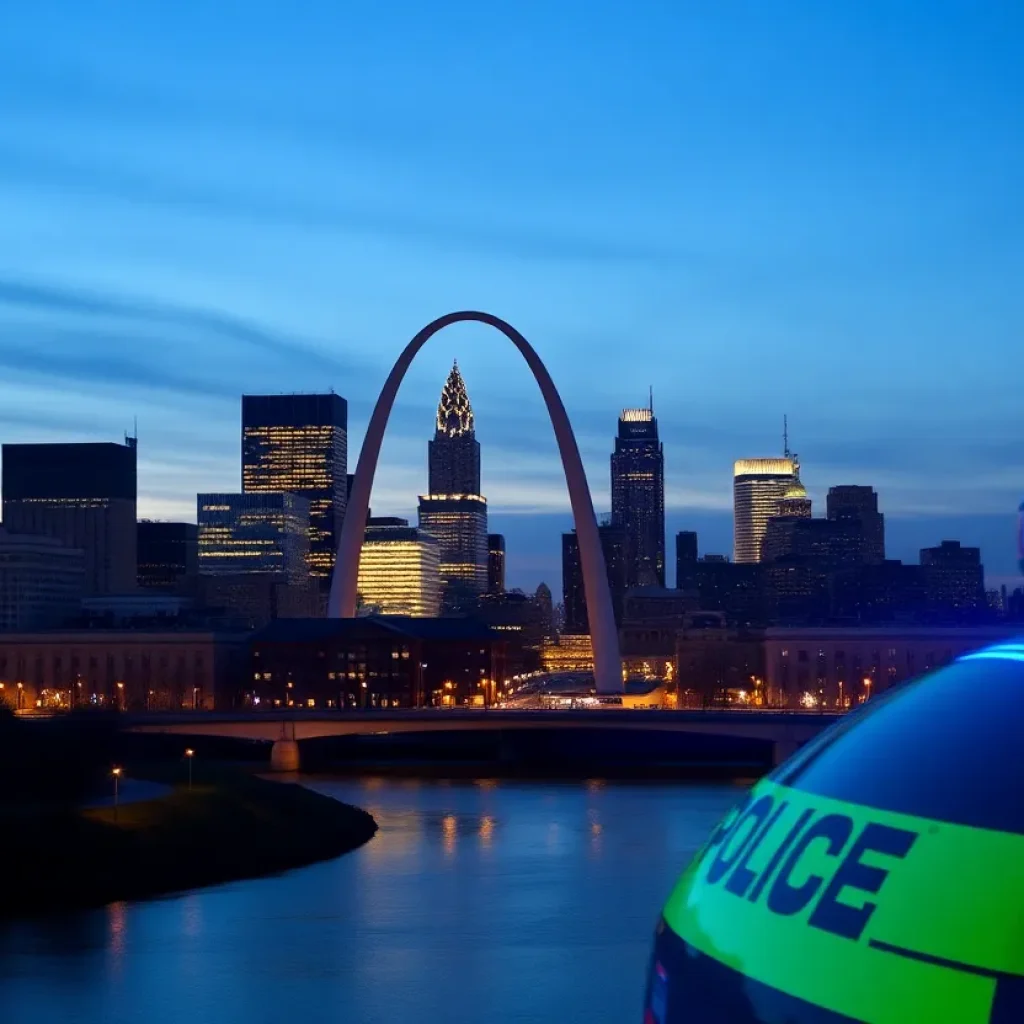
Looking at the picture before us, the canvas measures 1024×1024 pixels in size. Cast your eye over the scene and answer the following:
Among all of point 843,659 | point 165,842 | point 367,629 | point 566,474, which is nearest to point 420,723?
point 566,474

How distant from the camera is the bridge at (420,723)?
59688 millimetres

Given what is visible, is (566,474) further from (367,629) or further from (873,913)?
(873,913)

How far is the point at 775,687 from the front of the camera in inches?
3755

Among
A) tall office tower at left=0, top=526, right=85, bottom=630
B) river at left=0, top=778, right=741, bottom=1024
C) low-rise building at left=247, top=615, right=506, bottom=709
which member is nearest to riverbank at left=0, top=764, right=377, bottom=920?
river at left=0, top=778, right=741, bottom=1024

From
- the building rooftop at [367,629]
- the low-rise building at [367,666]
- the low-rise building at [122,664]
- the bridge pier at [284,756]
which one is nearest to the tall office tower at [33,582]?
the low-rise building at [122,664]

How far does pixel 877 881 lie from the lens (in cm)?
223

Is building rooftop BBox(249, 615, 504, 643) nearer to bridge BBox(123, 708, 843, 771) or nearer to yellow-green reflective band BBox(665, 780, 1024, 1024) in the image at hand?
bridge BBox(123, 708, 843, 771)

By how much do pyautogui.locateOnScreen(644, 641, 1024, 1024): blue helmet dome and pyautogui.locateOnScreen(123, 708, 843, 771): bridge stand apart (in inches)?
2253

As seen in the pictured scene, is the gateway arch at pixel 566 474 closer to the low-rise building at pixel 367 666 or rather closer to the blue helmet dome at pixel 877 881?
the low-rise building at pixel 367 666

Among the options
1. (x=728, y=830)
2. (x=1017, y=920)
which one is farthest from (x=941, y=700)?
(x=1017, y=920)

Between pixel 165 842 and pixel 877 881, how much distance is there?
34207mm

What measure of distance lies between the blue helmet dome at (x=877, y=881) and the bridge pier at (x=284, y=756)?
58.7 metres

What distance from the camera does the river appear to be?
1964 centimetres

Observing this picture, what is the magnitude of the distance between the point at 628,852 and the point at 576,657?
156 meters
